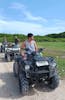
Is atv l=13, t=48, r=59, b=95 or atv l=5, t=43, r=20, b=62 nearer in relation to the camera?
atv l=13, t=48, r=59, b=95

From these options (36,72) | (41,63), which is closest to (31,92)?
(36,72)

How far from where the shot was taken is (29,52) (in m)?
11.6

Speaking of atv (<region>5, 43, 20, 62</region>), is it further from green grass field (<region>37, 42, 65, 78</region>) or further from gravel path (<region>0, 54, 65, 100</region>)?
gravel path (<region>0, 54, 65, 100</region>)

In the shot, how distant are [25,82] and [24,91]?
0.30 m

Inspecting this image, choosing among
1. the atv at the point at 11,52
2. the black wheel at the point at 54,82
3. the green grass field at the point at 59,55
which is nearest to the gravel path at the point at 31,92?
the black wheel at the point at 54,82

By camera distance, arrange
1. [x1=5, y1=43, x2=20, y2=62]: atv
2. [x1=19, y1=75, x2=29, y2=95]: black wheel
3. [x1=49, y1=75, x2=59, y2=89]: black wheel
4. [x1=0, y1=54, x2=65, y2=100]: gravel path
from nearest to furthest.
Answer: [x1=0, y1=54, x2=65, y2=100]: gravel path, [x1=19, y1=75, x2=29, y2=95]: black wheel, [x1=49, y1=75, x2=59, y2=89]: black wheel, [x1=5, y1=43, x2=20, y2=62]: atv

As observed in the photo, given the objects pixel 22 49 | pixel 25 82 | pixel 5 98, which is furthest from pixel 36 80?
pixel 22 49

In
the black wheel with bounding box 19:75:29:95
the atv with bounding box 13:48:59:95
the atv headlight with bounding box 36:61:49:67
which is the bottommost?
the black wheel with bounding box 19:75:29:95

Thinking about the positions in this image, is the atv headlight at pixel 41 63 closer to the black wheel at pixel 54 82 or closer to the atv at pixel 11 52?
the black wheel at pixel 54 82

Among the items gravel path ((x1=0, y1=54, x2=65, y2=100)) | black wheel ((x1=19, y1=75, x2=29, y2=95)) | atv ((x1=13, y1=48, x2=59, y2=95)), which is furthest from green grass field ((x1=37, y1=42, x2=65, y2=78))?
black wheel ((x1=19, y1=75, x2=29, y2=95))

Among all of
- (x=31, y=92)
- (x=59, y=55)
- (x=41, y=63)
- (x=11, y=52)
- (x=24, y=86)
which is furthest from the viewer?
(x=59, y=55)

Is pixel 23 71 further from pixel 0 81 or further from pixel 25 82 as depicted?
pixel 0 81

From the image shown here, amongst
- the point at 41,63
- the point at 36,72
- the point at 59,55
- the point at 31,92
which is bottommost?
the point at 59,55

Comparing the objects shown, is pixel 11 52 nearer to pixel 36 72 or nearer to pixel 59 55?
pixel 59 55
